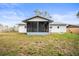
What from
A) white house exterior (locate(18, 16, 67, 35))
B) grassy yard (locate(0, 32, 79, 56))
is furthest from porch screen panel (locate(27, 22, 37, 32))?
grassy yard (locate(0, 32, 79, 56))

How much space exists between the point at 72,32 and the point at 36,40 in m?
0.72

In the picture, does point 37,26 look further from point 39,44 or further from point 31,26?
point 39,44

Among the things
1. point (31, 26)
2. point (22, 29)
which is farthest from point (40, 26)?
point (22, 29)

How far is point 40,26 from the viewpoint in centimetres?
698

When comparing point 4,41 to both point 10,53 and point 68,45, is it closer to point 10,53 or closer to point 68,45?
point 10,53

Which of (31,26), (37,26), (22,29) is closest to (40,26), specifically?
(37,26)

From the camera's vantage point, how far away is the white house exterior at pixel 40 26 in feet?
22.7

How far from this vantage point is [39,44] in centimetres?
691

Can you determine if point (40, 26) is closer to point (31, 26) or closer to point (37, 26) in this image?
point (37, 26)

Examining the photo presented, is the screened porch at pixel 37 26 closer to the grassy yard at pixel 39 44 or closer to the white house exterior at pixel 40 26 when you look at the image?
the white house exterior at pixel 40 26

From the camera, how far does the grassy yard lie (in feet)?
22.5

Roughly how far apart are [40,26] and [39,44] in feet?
1.18

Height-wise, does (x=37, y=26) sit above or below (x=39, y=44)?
above

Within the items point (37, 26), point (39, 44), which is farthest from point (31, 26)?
point (39, 44)
